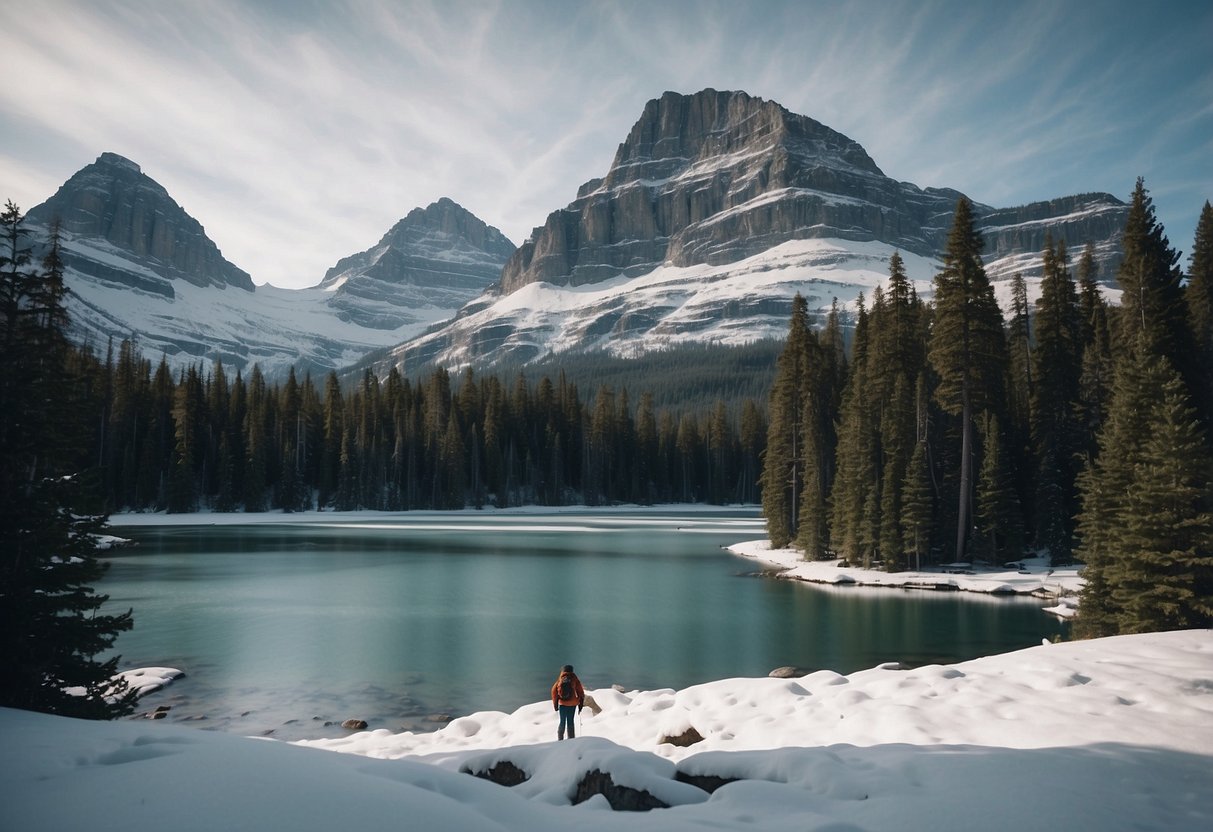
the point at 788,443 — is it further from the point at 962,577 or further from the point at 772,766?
the point at 772,766

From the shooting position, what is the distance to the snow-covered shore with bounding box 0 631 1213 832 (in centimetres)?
556

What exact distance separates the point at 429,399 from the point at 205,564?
63.8 meters

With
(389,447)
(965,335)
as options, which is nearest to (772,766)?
(965,335)

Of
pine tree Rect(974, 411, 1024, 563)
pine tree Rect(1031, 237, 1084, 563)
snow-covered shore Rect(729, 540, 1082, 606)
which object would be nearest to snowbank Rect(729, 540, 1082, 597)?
snow-covered shore Rect(729, 540, 1082, 606)

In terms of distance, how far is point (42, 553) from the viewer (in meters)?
11.1

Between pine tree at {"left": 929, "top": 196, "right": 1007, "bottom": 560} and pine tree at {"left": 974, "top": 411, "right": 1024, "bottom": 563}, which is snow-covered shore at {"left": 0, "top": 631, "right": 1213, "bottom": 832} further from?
pine tree at {"left": 929, "top": 196, "right": 1007, "bottom": 560}

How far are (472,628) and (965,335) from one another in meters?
28.3

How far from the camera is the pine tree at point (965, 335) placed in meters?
35.9

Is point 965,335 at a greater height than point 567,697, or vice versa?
point 965,335

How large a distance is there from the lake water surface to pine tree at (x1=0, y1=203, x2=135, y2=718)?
4617 mm

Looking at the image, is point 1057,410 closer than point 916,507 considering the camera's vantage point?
A: No

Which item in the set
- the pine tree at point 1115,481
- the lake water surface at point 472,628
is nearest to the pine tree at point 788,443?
the lake water surface at point 472,628

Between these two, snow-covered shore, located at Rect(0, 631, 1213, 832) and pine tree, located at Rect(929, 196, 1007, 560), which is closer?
snow-covered shore, located at Rect(0, 631, 1213, 832)

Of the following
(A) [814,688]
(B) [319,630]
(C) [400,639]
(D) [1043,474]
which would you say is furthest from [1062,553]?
(B) [319,630]
